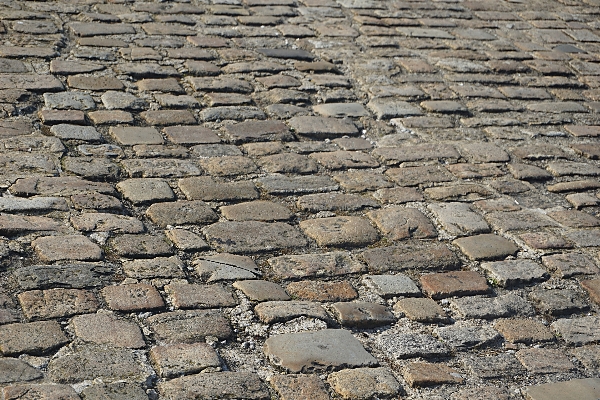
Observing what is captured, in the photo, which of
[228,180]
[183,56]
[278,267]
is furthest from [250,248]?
[183,56]

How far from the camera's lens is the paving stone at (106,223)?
2.72 metres

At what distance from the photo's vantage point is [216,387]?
6.71 ft

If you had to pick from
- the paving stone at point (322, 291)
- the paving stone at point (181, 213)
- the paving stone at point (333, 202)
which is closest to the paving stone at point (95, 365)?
the paving stone at point (322, 291)

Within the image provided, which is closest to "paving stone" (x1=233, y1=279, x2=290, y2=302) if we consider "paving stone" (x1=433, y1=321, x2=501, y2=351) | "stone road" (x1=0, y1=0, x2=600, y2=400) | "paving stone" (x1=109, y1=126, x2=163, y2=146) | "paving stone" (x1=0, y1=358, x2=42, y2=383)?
"stone road" (x1=0, y1=0, x2=600, y2=400)

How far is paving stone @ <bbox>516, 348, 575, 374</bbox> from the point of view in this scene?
2328 mm

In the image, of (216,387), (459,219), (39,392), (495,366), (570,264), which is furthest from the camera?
(459,219)

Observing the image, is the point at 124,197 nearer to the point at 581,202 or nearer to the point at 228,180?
the point at 228,180

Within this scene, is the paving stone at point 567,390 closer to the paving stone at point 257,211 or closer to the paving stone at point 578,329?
the paving stone at point 578,329

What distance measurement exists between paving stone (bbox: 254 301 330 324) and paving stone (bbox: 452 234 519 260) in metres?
0.71

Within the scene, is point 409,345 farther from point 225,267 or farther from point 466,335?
point 225,267

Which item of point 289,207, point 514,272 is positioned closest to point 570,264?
point 514,272

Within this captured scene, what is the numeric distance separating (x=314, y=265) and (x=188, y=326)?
573 millimetres

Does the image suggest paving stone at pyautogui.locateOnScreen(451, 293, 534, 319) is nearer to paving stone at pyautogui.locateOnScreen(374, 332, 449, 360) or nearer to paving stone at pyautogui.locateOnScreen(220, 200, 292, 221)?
paving stone at pyautogui.locateOnScreen(374, 332, 449, 360)

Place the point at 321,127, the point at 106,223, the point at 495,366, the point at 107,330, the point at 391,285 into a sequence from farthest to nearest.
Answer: the point at 321,127 < the point at 106,223 < the point at 391,285 < the point at 495,366 < the point at 107,330
